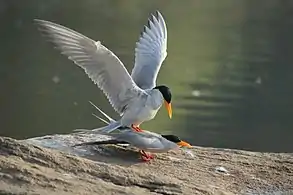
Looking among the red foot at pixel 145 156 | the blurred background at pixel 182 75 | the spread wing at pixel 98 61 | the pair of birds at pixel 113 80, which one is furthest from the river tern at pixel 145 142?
the blurred background at pixel 182 75

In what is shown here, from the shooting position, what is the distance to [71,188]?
3.71m

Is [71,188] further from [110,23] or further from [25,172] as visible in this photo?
[110,23]

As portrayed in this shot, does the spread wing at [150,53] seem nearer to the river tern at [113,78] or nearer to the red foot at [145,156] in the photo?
the river tern at [113,78]

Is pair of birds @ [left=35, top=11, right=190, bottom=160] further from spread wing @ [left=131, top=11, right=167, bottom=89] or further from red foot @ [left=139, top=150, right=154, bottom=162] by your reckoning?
red foot @ [left=139, top=150, right=154, bottom=162]

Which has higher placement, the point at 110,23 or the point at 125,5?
the point at 125,5

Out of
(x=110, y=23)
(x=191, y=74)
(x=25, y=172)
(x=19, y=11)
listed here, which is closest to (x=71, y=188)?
(x=25, y=172)

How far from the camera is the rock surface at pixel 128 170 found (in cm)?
374

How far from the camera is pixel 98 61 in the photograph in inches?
212

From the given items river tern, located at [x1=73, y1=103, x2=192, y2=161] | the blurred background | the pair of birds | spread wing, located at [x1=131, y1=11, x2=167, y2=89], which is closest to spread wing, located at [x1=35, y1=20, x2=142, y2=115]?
the pair of birds

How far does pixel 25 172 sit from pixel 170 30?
18.5m

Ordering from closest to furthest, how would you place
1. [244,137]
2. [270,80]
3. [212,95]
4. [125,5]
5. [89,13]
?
1. [244,137]
2. [212,95]
3. [270,80]
4. [89,13]
5. [125,5]

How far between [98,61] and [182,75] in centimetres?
921

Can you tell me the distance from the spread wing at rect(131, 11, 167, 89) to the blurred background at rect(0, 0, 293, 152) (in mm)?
3628

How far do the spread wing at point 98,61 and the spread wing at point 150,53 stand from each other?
0.76 feet
